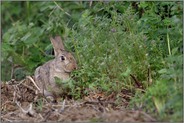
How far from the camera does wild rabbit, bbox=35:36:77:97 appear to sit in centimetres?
716

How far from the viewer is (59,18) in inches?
348

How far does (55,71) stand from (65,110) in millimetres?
1117

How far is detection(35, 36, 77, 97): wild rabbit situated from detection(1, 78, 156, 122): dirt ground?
0.13m

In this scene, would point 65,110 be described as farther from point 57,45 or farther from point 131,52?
point 57,45

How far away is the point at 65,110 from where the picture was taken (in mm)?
→ 6199

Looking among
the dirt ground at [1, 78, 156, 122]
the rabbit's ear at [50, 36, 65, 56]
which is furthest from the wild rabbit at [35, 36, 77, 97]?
the dirt ground at [1, 78, 156, 122]

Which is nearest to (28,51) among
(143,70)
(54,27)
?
(54,27)

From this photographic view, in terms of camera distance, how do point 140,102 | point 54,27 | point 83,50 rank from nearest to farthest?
point 140,102 → point 83,50 → point 54,27

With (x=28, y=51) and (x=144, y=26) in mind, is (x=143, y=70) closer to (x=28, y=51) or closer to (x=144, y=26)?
(x=144, y=26)

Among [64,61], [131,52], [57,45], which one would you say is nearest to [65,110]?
[131,52]

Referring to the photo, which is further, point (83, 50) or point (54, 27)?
point (54, 27)

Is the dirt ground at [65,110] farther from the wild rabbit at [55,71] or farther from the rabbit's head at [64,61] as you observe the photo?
the rabbit's head at [64,61]

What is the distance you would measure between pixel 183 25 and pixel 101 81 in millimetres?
1008

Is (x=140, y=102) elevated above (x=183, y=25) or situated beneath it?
situated beneath
